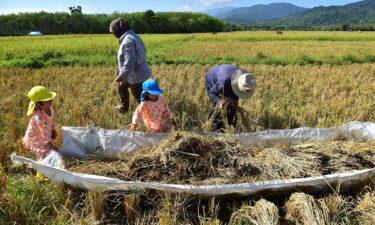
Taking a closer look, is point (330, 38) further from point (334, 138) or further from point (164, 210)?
point (164, 210)

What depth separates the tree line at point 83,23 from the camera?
4875 cm

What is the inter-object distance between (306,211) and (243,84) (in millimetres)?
1722

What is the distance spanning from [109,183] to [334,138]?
255 centimetres

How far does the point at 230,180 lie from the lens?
3.13 metres

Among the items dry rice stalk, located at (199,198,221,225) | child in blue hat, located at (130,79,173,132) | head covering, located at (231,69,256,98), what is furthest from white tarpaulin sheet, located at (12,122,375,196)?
head covering, located at (231,69,256,98)

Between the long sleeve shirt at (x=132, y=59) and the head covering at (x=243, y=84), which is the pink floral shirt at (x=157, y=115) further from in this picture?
the long sleeve shirt at (x=132, y=59)

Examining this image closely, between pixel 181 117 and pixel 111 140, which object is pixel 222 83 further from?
pixel 111 140

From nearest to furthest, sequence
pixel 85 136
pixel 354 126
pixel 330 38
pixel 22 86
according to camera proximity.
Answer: pixel 85 136
pixel 354 126
pixel 22 86
pixel 330 38

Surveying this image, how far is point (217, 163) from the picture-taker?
10.9ft

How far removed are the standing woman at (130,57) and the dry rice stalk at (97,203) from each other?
2.70 metres

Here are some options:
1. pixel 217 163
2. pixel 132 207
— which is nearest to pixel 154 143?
pixel 217 163

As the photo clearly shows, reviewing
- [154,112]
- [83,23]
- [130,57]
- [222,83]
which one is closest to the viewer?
[154,112]

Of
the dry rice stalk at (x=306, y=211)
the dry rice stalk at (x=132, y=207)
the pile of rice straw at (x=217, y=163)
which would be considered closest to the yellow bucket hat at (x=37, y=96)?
the pile of rice straw at (x=217, y=163)

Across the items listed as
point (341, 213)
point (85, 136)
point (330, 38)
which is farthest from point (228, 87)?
point (330, 38)
